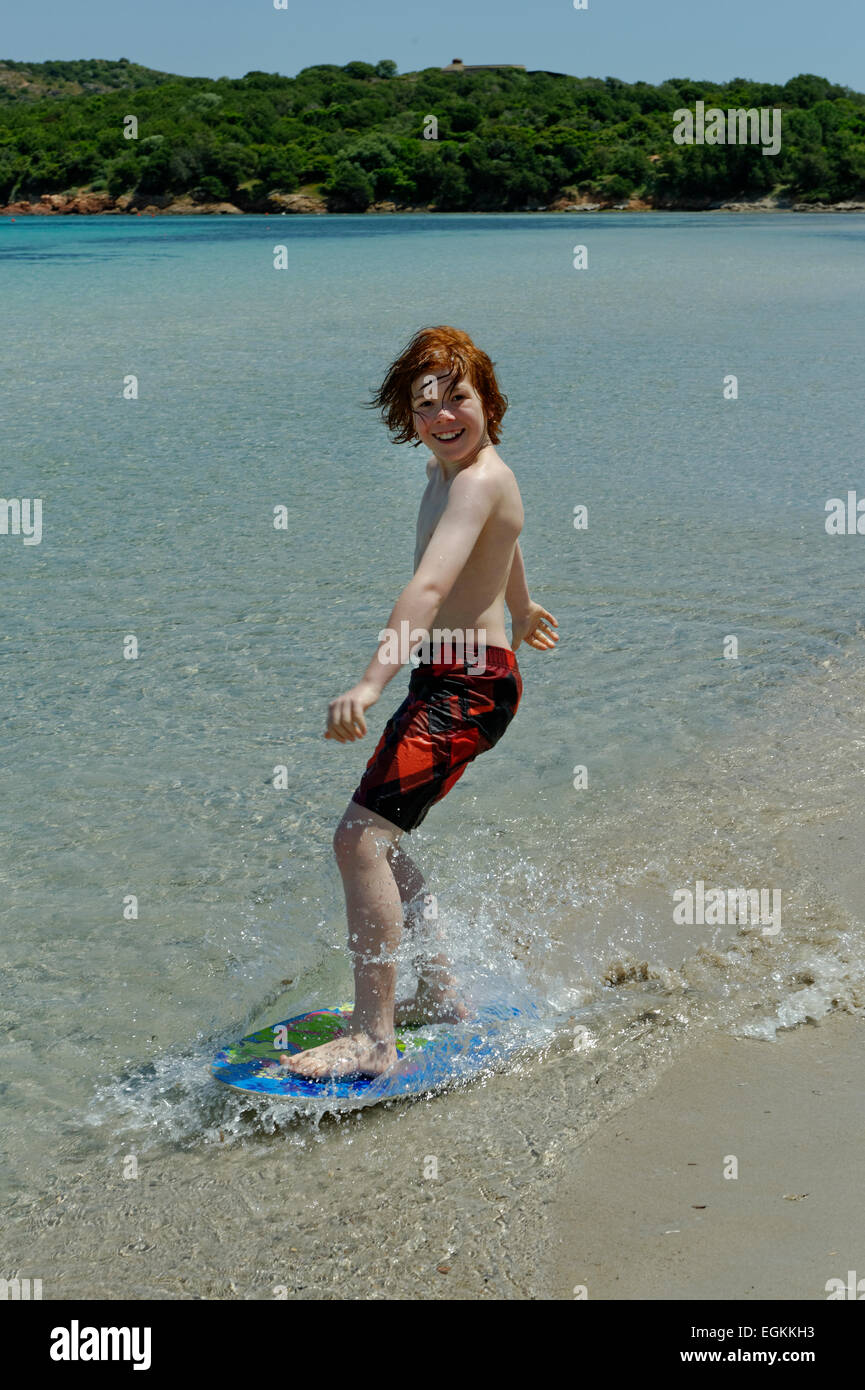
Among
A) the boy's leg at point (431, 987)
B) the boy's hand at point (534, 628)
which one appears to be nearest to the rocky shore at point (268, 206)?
the boy's hand at point (534, 628)

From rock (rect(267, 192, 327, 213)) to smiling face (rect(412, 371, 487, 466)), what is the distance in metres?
102

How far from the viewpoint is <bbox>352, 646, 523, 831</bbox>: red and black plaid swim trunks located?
10.2ft

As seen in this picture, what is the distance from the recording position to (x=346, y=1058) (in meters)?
3.29

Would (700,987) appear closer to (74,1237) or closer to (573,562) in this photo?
(74,1237)

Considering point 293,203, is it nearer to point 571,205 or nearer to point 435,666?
point 571,205

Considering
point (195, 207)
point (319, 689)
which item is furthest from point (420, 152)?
point (319, 689)

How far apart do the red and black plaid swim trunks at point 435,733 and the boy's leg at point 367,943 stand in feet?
0.23

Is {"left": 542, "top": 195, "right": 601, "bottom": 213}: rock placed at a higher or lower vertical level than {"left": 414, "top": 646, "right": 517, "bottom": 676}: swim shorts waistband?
higher

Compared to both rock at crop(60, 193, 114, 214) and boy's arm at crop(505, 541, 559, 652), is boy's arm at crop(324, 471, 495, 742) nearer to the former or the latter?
boy's arm at crop(505, 541, 559, 652)

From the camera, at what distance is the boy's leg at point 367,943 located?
3133 millimetres

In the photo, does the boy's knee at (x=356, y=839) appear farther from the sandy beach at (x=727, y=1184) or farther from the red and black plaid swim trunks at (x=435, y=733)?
the sandy beach at (x=727, y=1184)

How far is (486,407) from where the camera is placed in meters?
3.30

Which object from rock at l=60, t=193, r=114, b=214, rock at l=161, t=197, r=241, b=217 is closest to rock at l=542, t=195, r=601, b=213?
rock at l=161, t=197, r=241, b=217

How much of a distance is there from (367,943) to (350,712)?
0.72 metres
